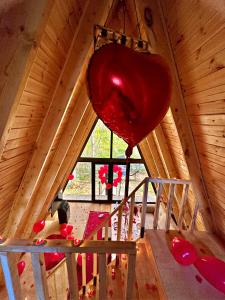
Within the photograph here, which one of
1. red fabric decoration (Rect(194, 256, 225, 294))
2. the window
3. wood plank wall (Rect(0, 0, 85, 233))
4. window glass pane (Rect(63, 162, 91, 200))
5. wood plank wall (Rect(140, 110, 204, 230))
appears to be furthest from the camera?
window glass pane (Rect(63, 162, 91, 200))

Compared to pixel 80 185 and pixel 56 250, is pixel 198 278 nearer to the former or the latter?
pixel 56 250

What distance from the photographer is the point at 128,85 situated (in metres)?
0.78

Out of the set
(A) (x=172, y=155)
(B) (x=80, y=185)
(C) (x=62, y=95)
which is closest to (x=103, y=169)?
(B) (x=80, y=185)

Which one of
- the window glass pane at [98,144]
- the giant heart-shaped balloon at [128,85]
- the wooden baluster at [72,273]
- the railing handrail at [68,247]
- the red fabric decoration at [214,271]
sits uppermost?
the giant heart-shaped balloon at [128,85]

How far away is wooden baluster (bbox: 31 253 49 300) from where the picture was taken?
943 millimetres

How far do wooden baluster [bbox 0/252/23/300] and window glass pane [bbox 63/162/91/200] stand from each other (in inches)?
194

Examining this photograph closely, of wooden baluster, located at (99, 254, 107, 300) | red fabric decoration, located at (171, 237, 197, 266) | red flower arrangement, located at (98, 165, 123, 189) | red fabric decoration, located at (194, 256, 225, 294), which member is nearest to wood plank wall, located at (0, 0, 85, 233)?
wooden baluster, located at (99, 254, 107, 300)

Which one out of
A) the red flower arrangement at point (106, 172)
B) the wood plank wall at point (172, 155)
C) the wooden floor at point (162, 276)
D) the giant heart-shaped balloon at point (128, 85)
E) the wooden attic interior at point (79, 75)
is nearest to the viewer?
the giant heart-shaped balloon at point (128, 85)

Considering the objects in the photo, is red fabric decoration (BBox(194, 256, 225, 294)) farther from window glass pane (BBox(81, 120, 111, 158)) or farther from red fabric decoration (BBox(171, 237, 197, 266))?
window glass pane (BBox(81, 120, 111, 158))

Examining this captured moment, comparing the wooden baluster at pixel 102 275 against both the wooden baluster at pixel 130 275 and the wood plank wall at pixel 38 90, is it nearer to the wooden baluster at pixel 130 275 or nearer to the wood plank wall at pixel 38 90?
the wooden baluster at pixel 130 275

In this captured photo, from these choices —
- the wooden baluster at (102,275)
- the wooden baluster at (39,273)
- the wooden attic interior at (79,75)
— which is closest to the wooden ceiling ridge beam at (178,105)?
the wooden attic interior at (79,75)

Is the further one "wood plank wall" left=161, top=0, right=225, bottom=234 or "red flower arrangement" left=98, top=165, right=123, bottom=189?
"red flower arrangement" left=98, top=165, right=123, bottom=189

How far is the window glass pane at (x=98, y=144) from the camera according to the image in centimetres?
563

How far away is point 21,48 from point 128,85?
0.57 m
